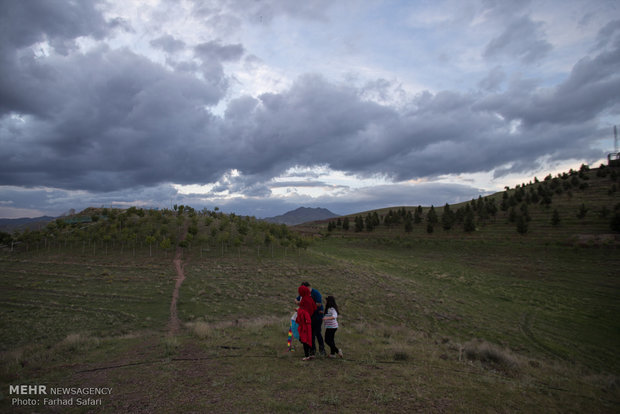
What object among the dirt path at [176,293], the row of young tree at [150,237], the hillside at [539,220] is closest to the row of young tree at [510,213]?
the hillside at [539,220]

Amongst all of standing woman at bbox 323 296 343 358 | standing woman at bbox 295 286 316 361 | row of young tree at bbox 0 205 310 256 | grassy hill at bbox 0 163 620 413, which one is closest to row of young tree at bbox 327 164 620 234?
grassy hill at bbox 0 163 620 413

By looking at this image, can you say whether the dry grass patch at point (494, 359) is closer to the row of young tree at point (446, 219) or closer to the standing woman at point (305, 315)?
the standing woman at point (305, 315)

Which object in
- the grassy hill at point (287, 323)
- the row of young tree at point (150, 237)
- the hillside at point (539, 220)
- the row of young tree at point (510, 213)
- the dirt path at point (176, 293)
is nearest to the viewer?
the grassy hill at point (287, 323)

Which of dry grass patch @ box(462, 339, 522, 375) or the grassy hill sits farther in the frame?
dry grass patch @ box(462, 339, 522, 375)

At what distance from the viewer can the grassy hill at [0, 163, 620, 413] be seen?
7309 mm

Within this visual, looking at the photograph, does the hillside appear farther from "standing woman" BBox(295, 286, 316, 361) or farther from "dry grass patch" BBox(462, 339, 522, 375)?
"standing woman" BBox(295, 286, 316, 361)

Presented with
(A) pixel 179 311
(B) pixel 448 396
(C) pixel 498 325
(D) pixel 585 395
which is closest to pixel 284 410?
(B) pixel 448 396

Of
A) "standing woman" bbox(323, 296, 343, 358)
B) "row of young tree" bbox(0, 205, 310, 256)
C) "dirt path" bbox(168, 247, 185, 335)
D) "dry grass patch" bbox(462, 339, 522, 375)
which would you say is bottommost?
"dry grass patch" bbox(462, 339, 522, 375)

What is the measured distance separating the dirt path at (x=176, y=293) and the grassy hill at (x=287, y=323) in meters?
0.37

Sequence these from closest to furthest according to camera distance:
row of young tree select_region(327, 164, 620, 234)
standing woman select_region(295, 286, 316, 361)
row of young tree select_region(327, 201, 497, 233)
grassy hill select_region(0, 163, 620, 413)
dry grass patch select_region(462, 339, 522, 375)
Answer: grassy hill select_region(0, 163, 620, 413) → standing woman select_region(295, 286, 316, 361) → dry grass patch select_region(462, 339, 522, 375) → row of young tree select_region(327, 164, 620, 234) → row of young tree select_region(327, 201, 497, 233)

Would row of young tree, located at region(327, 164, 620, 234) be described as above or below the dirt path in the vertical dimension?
above

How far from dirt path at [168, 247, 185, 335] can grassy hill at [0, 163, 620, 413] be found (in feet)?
1.21

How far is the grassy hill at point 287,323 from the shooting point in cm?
731

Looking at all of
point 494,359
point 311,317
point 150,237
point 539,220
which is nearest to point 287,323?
point 311,317
